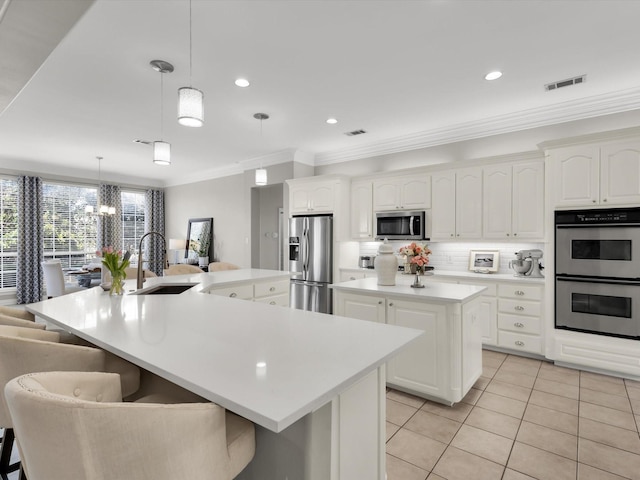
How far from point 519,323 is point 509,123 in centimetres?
249

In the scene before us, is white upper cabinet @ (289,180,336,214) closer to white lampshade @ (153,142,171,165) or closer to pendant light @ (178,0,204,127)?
white lampshade @ (153,142,171,165)

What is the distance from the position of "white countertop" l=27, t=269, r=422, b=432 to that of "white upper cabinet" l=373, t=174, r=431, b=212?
3317mm

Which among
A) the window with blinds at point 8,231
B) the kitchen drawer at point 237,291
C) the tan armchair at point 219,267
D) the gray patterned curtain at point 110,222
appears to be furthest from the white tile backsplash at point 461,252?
the window with blinds at point 8,231

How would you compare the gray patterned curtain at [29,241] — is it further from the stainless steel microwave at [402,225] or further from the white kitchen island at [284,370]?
the stainless steel microwave at [402,225]

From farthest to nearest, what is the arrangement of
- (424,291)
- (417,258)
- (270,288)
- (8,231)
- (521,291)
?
(8,231) < (521,291) < (270,288) < (417,258) < (424,291)

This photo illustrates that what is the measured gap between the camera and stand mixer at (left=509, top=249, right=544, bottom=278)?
3.93 meters

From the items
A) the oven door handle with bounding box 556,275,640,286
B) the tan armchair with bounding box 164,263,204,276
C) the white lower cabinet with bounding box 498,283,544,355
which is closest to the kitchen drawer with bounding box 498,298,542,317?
the white lower cabinet with bounding box 498,283,544,355

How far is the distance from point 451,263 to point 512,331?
4.07 feet

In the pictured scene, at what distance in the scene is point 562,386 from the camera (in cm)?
298

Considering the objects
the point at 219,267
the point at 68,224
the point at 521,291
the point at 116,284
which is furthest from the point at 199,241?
the point at 521,291

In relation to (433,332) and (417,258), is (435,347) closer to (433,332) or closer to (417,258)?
(433,332)

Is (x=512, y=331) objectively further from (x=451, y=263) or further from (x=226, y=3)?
(x=226, y=3)

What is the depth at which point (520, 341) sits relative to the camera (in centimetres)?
372

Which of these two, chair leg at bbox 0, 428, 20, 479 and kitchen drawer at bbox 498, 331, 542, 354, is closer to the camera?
chair leg at bbox 0, 428, 20, 479
